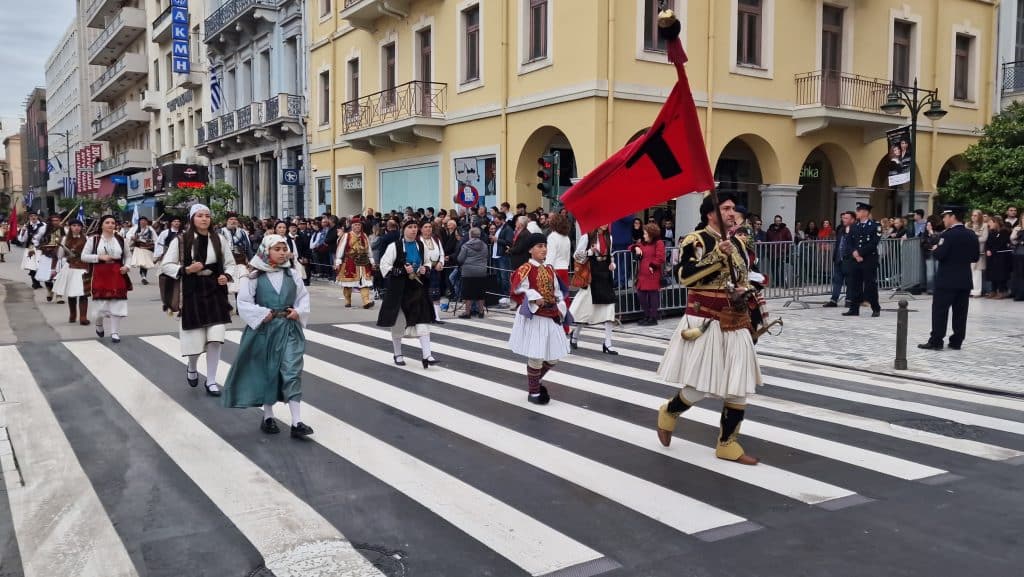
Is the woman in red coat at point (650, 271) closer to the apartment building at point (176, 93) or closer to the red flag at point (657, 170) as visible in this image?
the red flag at point (657, 170)

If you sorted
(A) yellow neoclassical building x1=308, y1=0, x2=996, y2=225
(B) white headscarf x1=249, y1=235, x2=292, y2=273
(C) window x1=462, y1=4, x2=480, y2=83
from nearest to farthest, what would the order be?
(B) white headscarf x1=249, y1=235, x2=292, y2=273 → (A) yellow neoclassical building x1=308, y1=0, x2=996, y2=225 → (C) window x1=462, y1=4, x2=480, y2=83

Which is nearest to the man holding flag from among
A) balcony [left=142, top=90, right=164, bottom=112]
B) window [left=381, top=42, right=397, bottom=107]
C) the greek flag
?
window [left=381, top=42, right=397, bottom=107]

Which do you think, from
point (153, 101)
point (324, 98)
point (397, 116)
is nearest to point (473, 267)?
point (397, 116)

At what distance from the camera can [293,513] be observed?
199 inches

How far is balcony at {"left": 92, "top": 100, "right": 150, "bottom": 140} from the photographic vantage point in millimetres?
52688

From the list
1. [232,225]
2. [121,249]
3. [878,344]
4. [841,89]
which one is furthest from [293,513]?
[841,89]

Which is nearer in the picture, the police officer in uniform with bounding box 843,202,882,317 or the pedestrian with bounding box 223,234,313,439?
the pedestrian with bounding box 223,234,313,439

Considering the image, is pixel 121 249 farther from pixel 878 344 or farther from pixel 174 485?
pixel 878 344

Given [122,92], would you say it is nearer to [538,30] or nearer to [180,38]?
[180,38]

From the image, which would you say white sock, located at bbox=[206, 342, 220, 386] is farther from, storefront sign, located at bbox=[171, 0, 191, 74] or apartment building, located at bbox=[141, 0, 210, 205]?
storefront sign, located at bbox=[171, 0, 191, 74]

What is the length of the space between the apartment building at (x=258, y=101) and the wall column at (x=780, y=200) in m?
17.5

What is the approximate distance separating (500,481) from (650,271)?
28.0ft

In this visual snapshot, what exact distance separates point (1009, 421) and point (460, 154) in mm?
16908

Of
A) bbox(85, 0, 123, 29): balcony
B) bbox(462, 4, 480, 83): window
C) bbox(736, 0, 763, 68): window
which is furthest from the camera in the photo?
bbox(85, 0, 123, 29): balcony
